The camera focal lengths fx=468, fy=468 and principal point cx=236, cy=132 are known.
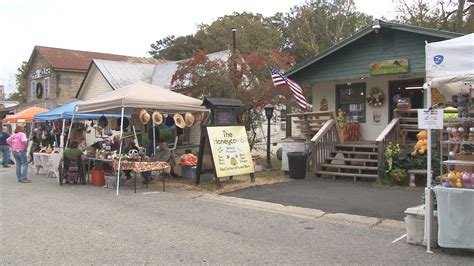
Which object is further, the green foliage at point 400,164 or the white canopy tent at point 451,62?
the green foliage at point 400,164

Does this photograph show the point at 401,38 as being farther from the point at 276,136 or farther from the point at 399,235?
the point at 276,136

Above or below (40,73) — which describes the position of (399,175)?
below

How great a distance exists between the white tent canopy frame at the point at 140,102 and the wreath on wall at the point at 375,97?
541cm

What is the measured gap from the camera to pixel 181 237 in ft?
22.9

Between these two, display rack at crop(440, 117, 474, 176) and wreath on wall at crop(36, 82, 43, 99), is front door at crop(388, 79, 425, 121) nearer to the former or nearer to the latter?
display rack at crop(440, 117, 474, 176)

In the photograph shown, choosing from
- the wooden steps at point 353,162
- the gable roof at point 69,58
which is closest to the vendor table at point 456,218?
the wooden steps at point 353,162

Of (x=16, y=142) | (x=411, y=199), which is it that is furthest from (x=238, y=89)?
(x=411, y=199)

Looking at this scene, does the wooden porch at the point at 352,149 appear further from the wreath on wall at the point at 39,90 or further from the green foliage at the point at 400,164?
the wreath on wall at the point at 39,90

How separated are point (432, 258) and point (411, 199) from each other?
4101 mm

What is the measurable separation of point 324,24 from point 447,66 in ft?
126

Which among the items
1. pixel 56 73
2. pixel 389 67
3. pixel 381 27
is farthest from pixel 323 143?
pixel 56 73

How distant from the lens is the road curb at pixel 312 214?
7.77m

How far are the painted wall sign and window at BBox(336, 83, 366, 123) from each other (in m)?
1.80

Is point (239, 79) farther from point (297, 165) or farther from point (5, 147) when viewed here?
point (5, 147)
